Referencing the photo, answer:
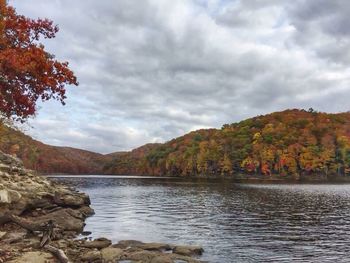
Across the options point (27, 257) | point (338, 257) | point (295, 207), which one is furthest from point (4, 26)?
point (295, 207)

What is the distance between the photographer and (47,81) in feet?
71.6

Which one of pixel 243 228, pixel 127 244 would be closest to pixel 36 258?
pixel 127 244

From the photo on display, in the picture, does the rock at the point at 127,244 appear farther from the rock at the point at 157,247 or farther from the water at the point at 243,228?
the water at the point at 243,228

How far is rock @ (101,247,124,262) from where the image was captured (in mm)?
25566

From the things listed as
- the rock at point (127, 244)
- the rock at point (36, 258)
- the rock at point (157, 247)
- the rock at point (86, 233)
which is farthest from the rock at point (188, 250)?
the rock at point (86, 233)

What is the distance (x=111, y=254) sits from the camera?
2689 cm

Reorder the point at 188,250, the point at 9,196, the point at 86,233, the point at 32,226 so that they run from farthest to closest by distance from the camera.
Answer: the point at 86,233 → the point at 9,196 → the point at 188,250 → the point at 32,226

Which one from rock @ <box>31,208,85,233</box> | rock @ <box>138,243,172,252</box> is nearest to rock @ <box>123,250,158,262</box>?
rock @ <box>138,243,172,252</box>

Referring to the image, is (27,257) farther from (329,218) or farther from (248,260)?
(329,218)

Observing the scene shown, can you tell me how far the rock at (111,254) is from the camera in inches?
1007

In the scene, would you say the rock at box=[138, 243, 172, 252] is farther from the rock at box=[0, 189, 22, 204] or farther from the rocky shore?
the rock at box=[0, 189, 22, 204]

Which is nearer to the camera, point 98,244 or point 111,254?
point 111,254

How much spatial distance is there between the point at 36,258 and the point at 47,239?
456cm

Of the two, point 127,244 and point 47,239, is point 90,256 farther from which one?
point 127,244
